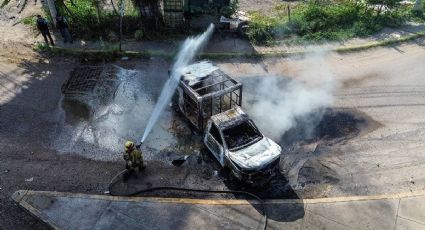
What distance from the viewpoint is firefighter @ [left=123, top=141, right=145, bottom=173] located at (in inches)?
409

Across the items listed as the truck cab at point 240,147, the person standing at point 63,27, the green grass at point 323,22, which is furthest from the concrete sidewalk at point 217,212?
the green grass at point 323,22

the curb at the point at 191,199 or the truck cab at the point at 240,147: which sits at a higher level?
the truck cab at the point at 240,147

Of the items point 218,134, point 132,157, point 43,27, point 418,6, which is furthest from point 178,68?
point 418,6

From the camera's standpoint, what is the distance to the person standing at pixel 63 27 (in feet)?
54.6

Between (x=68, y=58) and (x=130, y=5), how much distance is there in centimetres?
514

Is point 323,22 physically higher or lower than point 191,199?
higher

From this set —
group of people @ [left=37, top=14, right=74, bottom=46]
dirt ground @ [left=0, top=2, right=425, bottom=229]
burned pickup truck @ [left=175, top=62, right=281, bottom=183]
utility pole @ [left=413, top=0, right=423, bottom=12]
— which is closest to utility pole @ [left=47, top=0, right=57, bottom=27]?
group of people @ [left=37, top=14, right=74, bottom=46]

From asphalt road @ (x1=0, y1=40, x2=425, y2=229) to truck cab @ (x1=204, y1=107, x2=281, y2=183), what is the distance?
42.9 inches

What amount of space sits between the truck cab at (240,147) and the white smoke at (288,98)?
1.69m

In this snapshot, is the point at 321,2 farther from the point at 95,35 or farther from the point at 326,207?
the point at 326,207

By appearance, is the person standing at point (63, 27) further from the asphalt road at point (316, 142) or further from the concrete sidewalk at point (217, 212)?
the concrete sidewalk at point (217, 212)

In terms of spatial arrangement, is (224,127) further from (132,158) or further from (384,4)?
(384,4)

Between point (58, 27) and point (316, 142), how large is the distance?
41.3 feet

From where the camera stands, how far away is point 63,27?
1684 centimetres
